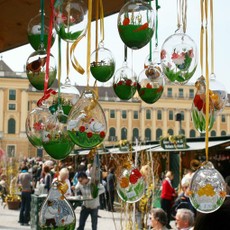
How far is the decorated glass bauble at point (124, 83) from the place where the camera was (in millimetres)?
1479

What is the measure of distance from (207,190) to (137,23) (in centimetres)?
43

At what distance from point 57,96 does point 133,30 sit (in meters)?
0.30

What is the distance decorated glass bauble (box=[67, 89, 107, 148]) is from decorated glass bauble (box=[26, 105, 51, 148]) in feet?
0.55

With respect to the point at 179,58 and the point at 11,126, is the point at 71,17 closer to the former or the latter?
the point at 179,58

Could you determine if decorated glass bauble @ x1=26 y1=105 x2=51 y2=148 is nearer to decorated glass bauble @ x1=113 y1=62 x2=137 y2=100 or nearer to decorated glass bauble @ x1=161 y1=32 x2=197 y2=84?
decorated glass bauble @ x1=113 y1=62 x2=137 y2=100

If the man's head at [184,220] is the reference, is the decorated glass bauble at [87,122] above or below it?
above

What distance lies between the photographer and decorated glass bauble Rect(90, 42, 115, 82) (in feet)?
4.50

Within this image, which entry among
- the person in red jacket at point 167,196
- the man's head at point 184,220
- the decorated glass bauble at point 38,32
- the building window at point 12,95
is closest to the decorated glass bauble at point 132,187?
the decorated glass bauble at point 38,32

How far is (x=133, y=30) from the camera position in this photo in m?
1.21

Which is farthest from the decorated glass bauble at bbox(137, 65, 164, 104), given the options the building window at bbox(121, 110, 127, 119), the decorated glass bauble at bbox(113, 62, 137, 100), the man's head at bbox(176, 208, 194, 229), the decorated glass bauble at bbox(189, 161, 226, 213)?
the building window at bbox(121, 110, 127, 119)

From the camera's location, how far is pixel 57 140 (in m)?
1.25

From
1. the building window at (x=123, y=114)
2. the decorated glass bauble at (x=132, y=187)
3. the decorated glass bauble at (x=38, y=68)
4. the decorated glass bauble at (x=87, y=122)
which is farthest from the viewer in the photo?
the building window at (x=123, y=114)

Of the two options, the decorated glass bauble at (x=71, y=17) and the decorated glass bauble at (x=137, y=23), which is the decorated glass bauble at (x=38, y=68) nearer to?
the decorated glass bauble at (x=71, y=17)

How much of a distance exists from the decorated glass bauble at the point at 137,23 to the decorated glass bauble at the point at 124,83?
0.26 meters
